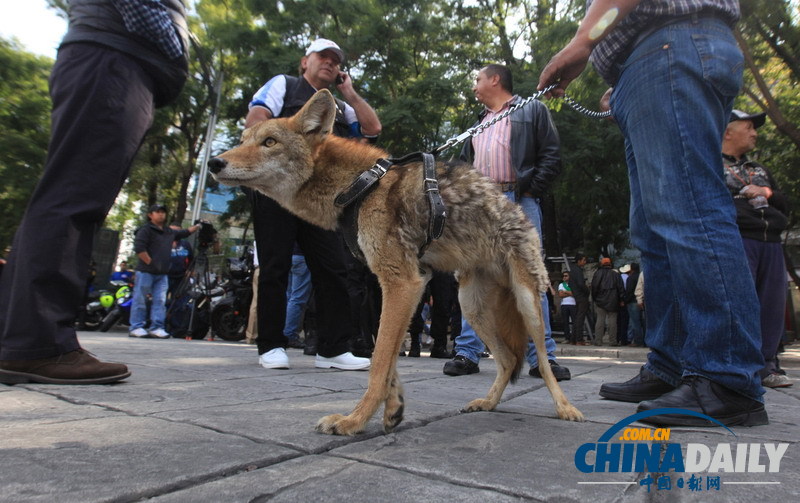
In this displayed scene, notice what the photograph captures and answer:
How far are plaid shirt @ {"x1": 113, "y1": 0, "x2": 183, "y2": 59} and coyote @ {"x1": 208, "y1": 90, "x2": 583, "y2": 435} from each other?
726mm

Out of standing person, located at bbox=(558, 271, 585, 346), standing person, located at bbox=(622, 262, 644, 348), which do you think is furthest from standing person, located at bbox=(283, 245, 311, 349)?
standing person, located at bbox=(622, 262, 644, 348)

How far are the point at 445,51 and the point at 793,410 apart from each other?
1865 cm

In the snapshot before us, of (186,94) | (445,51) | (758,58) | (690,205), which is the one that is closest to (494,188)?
(690,205)

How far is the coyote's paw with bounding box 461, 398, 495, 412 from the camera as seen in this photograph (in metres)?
2.69

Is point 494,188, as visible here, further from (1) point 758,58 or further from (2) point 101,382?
(1) point 758,58

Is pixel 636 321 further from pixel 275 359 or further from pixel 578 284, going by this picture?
pixel 275 359

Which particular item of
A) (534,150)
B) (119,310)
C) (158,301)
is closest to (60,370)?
(534,150)

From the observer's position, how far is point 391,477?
148 centimetres

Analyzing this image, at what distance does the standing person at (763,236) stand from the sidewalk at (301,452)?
89.8 inches

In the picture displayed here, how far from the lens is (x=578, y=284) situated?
14102 millimetres

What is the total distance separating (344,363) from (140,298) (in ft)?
24.2

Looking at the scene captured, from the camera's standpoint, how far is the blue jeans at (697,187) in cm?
240

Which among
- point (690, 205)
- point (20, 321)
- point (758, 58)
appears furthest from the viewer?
point (758, 58)

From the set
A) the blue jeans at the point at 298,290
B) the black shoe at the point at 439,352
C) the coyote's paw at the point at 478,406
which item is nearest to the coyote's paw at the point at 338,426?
the coyote's paw at the point at 478,406
